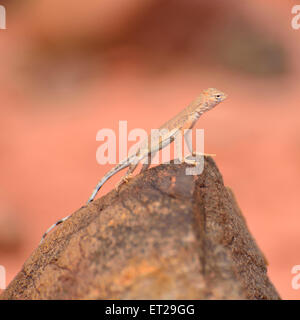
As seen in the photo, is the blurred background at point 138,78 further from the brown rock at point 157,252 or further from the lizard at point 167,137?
the brown rock at point 157,252

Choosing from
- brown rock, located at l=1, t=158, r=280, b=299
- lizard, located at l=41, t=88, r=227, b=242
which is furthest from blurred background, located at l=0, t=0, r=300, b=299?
brown rock, located at l=1, t=158, r=280, b=299

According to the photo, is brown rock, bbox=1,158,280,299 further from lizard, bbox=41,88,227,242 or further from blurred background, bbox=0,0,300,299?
blurred background, bbox=0,0,300,299

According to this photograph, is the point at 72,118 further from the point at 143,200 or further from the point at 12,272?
the point at 143,200

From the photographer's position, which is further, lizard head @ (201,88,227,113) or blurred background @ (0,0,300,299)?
blurred background @ (0,0,300,299)

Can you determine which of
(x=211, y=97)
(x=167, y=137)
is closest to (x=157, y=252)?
(x=167, y=137)

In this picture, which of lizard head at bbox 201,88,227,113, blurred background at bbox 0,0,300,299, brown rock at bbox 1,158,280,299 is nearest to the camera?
brown rock at bbox 1,158,280,299
